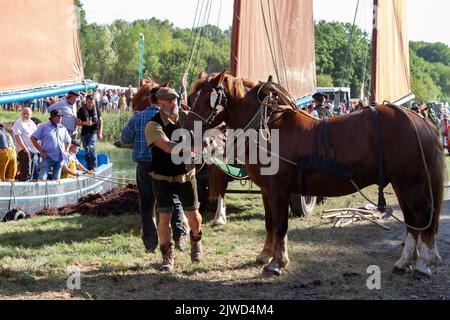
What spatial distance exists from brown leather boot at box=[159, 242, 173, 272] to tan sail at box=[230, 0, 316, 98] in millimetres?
4723

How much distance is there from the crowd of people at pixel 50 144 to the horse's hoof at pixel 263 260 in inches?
217

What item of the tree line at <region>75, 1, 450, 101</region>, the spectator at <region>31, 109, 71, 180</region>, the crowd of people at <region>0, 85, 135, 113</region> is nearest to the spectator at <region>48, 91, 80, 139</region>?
the spectator at <region>31, 109, 71, 180</region>

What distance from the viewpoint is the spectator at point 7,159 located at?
10422 millimetres

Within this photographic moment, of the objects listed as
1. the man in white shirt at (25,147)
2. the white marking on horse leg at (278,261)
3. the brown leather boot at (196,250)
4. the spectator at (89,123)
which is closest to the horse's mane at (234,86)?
the white marking on horse leg at (278,261)

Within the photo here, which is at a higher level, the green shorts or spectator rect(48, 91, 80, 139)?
spectator rect(48, 91, 80, 139)

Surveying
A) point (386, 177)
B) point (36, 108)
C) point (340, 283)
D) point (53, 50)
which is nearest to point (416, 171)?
point (386, 177)

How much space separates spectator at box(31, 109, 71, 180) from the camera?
35.2 ft

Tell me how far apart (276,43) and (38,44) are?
4556 mm

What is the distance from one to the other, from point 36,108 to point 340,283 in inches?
1085

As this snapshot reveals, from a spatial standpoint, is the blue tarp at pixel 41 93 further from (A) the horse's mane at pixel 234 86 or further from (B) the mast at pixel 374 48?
(B) the mast at pixel 374 48

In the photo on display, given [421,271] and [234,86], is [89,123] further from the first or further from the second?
[421,271]

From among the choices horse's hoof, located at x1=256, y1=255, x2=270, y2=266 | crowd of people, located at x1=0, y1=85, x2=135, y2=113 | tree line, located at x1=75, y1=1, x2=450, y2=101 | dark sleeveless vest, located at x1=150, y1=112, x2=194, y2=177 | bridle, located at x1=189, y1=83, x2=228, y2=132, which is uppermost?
tree line, located at x1=75, y1=1, x2=450, y2=101

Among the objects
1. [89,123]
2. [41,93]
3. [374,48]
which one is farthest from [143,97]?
[374,48]

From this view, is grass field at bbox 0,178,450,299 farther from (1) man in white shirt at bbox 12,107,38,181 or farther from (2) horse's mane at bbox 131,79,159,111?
(1) man in white shirt at bbox 12,107,38,181
